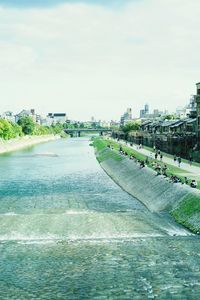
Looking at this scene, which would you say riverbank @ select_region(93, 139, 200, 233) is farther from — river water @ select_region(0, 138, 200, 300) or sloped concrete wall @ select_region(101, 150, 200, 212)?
river water @ select_region(0, 138, 200, 300)

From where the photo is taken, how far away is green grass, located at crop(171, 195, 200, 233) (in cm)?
4453

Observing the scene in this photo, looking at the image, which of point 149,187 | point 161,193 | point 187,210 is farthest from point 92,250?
point 149,187

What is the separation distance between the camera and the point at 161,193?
5625 cm

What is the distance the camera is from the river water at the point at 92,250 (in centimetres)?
2950

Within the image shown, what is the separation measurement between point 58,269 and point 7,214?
18.5 metres

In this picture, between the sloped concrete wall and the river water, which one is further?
the sloped concrete wall

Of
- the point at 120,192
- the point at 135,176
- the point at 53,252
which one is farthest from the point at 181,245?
the point at 135,176

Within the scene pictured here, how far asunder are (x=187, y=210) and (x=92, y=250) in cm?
1298

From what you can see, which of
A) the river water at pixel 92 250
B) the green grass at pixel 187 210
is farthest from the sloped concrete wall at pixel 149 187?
the river water at pixel 92 250

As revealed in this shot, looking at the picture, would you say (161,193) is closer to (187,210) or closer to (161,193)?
(161,193)

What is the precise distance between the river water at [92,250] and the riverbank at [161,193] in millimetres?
1231

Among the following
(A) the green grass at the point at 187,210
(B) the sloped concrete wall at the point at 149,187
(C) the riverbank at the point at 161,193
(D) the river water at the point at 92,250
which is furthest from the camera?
(B) the sloped concrete wall at the point at 149,187

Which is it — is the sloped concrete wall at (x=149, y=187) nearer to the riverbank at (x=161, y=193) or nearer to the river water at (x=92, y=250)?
the riverbank at (x=161, y=193)

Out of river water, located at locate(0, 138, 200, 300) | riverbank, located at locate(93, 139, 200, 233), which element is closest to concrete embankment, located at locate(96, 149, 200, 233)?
riverbank, located at locate(93, 139, 200, 233)
